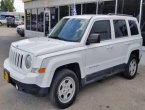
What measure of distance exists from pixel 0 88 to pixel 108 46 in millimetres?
3141

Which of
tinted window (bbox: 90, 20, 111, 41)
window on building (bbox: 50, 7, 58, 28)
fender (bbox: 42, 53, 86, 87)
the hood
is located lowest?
fender (bbox: 42, 53, 86, 87)

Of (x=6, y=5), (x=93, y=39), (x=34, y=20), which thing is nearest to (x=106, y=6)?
(x=93, y=39)

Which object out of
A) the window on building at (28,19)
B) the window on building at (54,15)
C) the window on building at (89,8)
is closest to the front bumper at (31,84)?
the window on building at (89,8)

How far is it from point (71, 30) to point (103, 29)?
897 mm

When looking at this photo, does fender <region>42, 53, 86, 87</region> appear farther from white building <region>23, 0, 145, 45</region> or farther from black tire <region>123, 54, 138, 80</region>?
white building <region>23, 0, 145, 45</region>

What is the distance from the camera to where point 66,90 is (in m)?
4.36

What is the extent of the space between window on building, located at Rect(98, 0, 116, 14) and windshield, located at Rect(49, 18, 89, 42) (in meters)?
6.34

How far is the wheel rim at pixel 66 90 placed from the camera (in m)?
4.26

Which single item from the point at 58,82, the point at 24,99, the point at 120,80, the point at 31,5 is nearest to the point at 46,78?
the point at 58,82

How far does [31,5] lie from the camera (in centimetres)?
1945

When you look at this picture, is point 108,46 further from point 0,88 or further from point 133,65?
point 0,88

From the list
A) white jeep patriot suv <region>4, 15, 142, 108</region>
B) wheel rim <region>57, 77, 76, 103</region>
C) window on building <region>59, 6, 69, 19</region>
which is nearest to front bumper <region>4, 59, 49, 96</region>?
white jeep patriot suv <region>4, 15, 142, 108</region>

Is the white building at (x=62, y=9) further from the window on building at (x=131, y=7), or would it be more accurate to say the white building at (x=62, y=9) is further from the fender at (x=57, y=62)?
the fender at (x=57, y=62)

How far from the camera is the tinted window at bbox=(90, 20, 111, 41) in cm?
498
